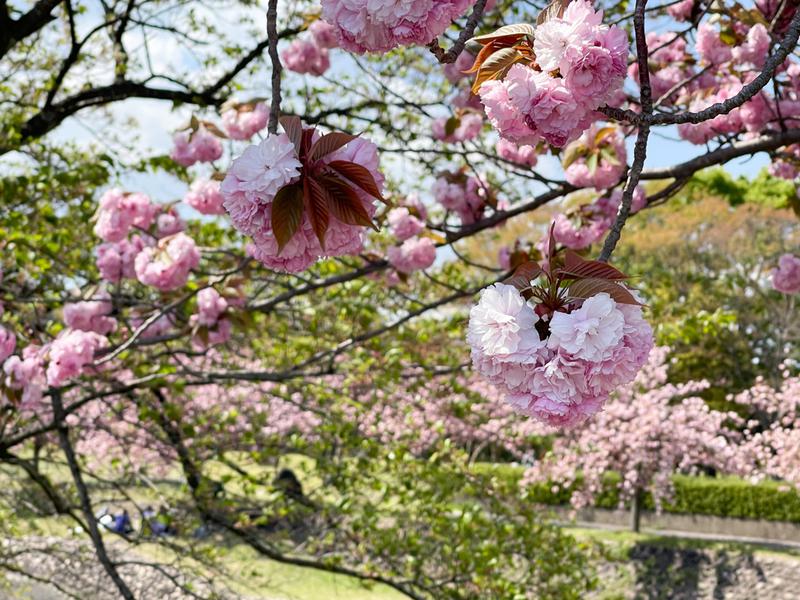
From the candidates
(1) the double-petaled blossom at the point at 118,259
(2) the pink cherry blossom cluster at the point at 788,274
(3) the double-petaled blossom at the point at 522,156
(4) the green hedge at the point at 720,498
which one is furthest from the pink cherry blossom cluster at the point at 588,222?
(4) the green hedge at the point at 720,498

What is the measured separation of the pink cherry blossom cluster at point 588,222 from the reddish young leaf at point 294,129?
185 cm

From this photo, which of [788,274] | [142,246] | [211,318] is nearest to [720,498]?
[788,274]

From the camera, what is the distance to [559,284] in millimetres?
911

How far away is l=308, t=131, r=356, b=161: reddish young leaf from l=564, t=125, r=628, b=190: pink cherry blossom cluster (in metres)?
1.42

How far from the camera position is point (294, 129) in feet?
3.23

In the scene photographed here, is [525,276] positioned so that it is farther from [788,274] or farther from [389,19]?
[788,274]

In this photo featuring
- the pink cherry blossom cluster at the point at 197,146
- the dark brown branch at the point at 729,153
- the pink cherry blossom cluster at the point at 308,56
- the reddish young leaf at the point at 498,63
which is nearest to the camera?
the reddish young leaf at the point at 498,63

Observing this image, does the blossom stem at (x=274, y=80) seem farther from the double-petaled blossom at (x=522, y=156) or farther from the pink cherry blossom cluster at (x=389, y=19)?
the double-petaled blossom at (x=522, y=156)

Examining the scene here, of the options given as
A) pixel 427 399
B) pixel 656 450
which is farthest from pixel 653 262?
pixel 427 399

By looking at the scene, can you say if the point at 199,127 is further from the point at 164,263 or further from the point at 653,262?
the point at 653,262

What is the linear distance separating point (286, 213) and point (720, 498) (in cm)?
1400

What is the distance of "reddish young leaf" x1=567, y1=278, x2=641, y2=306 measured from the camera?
0.85m

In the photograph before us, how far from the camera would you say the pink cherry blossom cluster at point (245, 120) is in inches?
109

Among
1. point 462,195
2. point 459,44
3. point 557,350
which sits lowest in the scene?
point 557,350
